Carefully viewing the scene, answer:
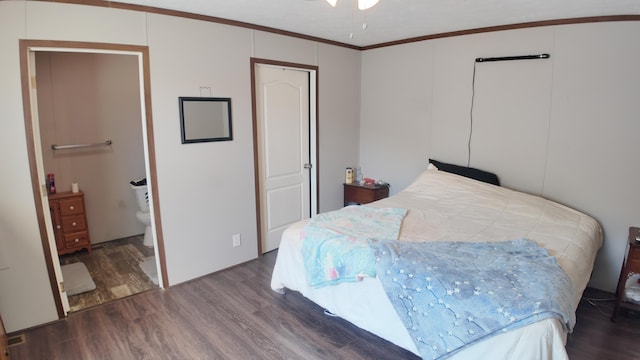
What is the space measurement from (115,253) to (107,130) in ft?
4.69

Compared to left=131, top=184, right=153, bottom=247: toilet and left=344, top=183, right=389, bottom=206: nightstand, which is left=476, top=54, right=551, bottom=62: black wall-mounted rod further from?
left=131, top=184, right=153, bottom=247: toilet

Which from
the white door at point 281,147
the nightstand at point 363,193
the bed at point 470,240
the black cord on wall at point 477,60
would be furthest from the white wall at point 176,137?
the black cord on wall at point 477,60

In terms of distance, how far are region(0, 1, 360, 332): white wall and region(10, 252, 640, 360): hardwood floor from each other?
0.31 m

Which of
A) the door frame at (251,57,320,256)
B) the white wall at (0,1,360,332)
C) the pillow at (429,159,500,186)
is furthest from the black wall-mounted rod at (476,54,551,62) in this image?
the door frame at (251,57,320,256)

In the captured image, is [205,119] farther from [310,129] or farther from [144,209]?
[144,209]

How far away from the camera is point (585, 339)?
2.53 m

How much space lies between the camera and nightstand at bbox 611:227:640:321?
262 centimetres

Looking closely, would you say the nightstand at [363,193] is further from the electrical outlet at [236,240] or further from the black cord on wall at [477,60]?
the electrical outlet at [236,240]

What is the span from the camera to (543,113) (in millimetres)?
3346

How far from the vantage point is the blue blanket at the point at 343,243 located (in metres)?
2.34

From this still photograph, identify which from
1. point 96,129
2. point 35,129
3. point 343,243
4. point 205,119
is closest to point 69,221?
point 96,129

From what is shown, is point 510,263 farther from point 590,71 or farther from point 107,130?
point 107,130

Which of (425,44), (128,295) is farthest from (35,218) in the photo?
(425,44)

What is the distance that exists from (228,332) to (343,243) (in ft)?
3.50
